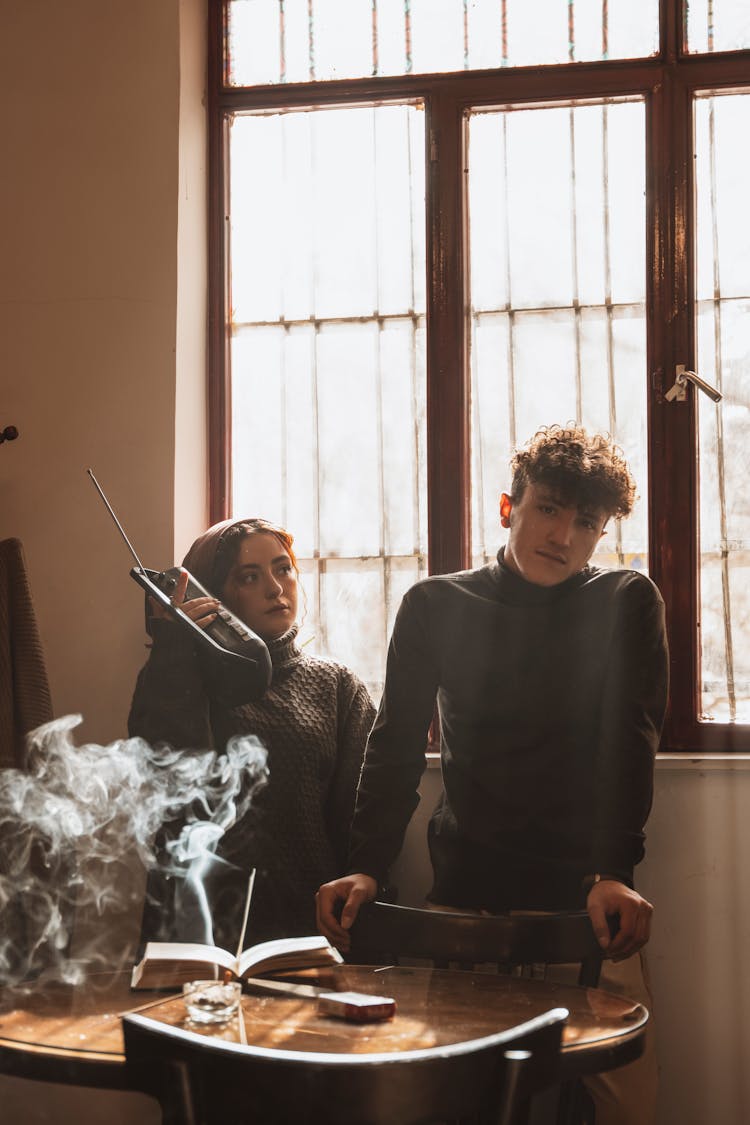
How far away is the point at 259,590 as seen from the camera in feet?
8.89

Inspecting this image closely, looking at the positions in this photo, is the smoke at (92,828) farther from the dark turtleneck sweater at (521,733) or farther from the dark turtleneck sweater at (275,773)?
the dark turtleneck sweater at (521,733)

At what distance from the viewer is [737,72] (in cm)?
295

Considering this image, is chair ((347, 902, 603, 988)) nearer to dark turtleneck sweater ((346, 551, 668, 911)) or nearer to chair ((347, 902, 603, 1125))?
chair ((347, 902, 603, 1125))

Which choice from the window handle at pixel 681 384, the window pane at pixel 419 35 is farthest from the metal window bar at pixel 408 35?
the window handle at pixel 681 384

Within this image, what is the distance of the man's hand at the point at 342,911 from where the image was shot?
2.14 meters

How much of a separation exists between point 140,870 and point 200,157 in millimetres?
1998

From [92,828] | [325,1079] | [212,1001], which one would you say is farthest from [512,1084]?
[92,828]

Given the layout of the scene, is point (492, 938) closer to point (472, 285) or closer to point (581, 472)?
point (581, 472)

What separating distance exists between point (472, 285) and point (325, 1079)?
2.34 meters

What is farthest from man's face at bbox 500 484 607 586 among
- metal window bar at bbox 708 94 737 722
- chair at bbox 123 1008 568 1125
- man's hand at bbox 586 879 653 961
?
chair at bbox 123 1008 568 1125

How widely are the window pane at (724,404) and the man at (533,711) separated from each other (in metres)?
0.55

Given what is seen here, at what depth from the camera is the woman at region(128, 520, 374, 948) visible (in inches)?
99.0

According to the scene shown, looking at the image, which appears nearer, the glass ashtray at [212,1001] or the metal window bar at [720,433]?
the glass ashtray at [212,1001]

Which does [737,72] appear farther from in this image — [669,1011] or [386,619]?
[669,1011]
